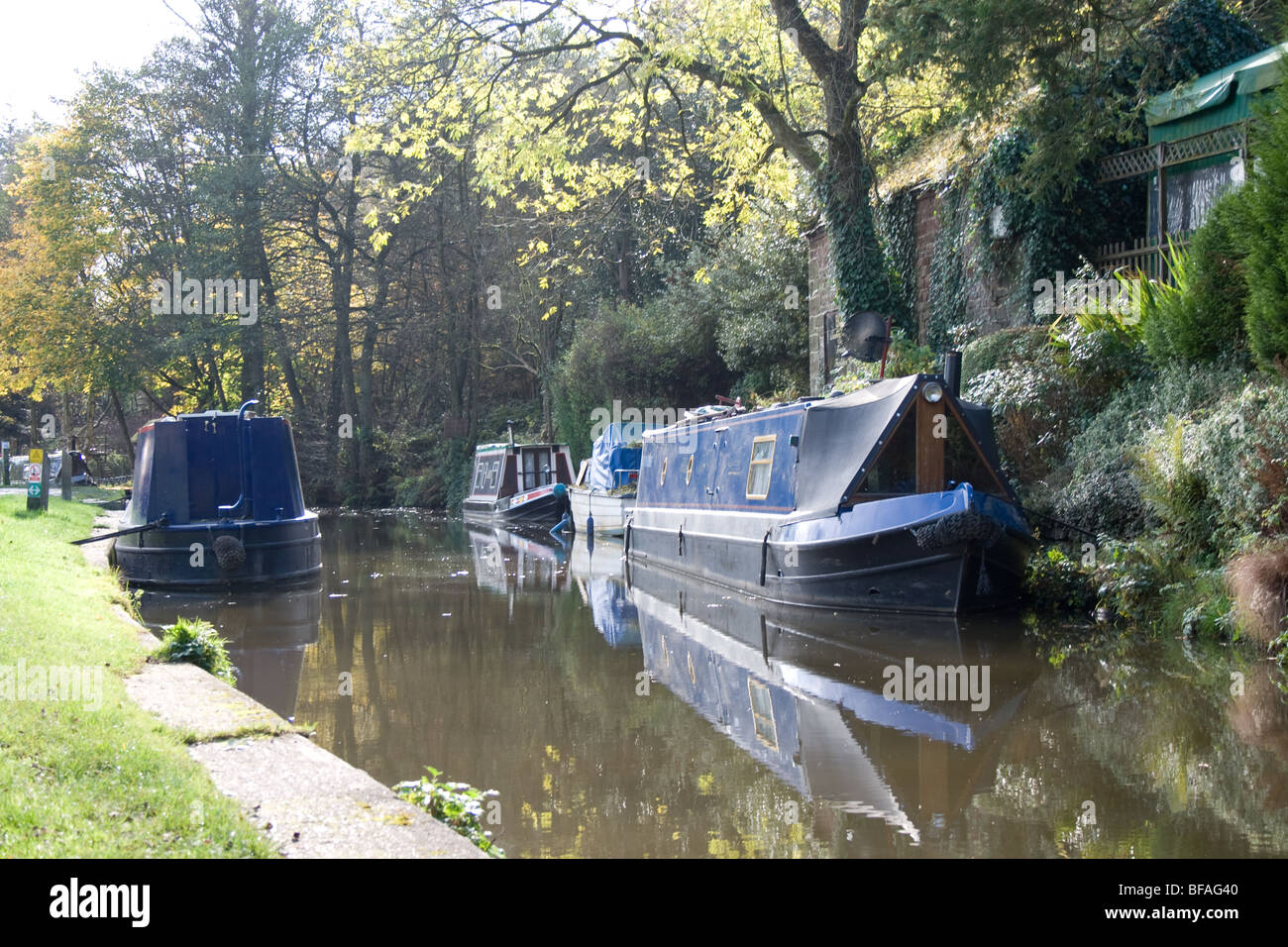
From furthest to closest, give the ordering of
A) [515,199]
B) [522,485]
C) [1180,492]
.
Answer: [515,199] < [522,485] < [1180,492]

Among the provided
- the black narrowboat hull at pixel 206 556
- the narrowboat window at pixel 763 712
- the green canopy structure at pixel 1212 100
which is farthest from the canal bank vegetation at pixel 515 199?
the narrowboat window at pixel 763 712

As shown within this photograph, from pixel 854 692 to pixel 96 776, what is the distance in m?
5.02

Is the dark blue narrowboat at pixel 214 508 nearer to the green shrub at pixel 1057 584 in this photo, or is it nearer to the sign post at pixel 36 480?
the sign post at pixel 36 480

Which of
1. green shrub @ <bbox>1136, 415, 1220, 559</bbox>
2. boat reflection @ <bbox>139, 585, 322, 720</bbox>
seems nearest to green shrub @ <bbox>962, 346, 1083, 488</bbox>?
green shrub @ <bbox>1136, 415, 1220, 559</bbox>

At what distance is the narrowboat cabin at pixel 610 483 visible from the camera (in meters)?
20.8

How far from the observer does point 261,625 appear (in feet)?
36.4

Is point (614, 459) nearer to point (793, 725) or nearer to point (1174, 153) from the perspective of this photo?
point (1174, 153)

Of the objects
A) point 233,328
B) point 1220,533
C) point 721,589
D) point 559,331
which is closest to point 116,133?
point 233,328

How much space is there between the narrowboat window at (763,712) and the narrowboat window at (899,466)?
126 inches

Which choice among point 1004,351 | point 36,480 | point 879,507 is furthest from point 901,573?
point 36,480

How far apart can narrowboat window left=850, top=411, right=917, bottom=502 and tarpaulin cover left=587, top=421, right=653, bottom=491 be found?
10824 millimetres
